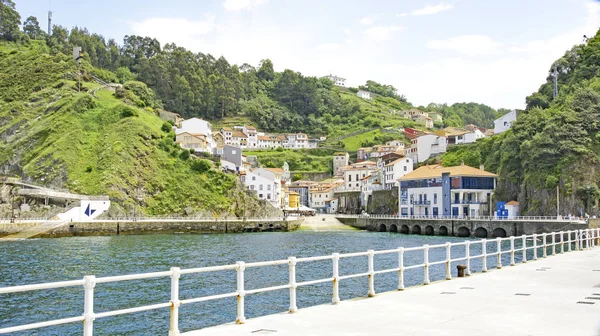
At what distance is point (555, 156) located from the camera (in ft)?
271

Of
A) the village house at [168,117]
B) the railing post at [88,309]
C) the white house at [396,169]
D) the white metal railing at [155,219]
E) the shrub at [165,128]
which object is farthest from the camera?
the village house at [168,117]

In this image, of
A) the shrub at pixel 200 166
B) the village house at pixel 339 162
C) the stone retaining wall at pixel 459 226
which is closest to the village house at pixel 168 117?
the shrub at pixel 200 166

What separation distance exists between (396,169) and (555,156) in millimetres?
42258

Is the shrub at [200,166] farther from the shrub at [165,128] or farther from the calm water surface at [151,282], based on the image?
the calm water surface at [151,282]

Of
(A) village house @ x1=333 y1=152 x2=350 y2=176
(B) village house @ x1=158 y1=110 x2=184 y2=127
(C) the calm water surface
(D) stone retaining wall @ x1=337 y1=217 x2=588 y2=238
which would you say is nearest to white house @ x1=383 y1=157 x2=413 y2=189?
(D) stone retaining wall @ x1=337 y1=217 x2=588 y2=238

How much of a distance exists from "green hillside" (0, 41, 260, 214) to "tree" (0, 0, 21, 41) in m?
65.6

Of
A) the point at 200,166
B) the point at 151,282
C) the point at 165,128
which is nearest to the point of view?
the point at 151,282

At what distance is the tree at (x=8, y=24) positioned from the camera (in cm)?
17962

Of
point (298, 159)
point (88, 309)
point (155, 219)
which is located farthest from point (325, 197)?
point (88, 309)

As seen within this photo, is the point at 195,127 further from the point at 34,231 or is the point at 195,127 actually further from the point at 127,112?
the point at 34,231

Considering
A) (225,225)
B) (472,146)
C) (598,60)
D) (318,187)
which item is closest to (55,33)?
(318,187)

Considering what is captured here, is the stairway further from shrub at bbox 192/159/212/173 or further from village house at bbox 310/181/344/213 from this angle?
village house at bbox 310/181/344/213

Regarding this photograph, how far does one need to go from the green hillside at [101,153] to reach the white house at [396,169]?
36.6 metres

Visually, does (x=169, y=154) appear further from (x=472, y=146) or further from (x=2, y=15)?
(x=2, y=15)
